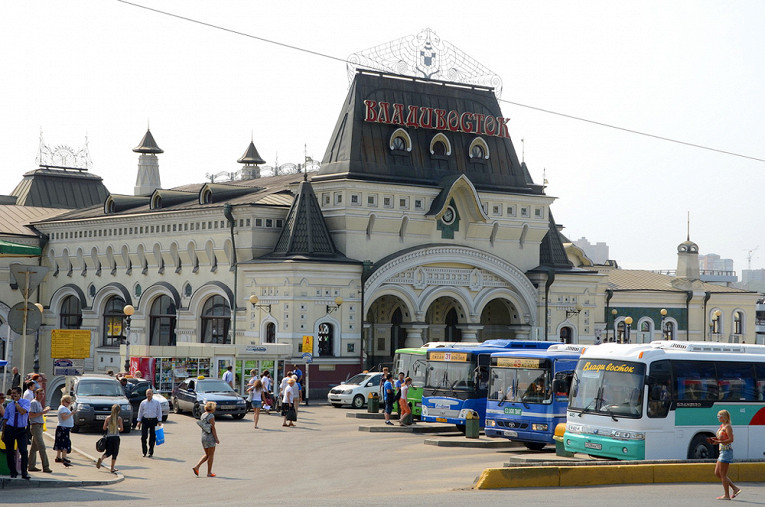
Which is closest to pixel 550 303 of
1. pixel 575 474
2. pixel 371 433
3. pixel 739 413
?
pixel 371 433

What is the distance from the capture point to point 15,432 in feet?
70.0

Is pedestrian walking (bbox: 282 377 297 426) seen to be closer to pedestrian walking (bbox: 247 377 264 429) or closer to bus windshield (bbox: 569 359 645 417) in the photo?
pedestrian walking (bbox: 247 377 264 429)

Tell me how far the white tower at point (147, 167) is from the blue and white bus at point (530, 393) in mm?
47758

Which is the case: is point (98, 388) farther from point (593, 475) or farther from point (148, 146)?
point (148, 146)

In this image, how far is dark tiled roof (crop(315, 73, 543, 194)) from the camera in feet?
168

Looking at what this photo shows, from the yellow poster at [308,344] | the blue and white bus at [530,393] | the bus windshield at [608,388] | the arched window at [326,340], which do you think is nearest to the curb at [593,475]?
the bus windshield at [608,388]

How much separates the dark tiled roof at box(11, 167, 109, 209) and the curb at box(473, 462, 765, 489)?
2193 inches

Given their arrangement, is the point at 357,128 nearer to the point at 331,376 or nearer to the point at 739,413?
the point at 331,376

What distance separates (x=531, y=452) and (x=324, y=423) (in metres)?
9.42

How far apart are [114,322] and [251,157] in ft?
68.6

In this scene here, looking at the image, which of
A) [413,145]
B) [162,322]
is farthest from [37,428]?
[162,322]

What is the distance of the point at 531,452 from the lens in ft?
95.5

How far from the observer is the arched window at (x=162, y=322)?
5522 centimetres

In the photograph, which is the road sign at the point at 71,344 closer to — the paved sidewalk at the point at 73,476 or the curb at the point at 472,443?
the paved sidewalk at the point at 73,476
